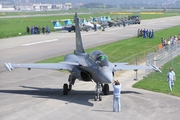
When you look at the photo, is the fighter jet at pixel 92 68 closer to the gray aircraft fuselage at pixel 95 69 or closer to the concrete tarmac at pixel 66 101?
the gray aircraft fuselage at pixel 95 69

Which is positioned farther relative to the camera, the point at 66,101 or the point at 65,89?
the point at 65,89

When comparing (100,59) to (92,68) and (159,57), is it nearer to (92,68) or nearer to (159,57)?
(92,68)

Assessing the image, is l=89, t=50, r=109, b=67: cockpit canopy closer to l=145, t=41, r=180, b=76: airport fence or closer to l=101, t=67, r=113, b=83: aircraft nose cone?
l=101, t=67, r=113, b=83: aircraft nose cone

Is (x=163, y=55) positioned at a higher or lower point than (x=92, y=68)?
lower

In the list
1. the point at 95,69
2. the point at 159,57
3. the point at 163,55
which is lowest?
the point at 163,55

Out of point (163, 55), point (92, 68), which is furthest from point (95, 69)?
point (163, 55)

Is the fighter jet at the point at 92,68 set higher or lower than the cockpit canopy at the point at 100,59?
lower

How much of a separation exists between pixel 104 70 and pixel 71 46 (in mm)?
35176

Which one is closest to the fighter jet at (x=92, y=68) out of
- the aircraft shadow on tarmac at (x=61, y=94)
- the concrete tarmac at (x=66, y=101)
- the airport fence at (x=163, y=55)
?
the aircraft shadow on tarmac at (x=61, y=94)

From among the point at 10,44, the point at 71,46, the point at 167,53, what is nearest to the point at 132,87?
the point at 167,53

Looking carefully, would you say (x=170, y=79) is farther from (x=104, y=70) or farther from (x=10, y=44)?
(x=10, y=44)

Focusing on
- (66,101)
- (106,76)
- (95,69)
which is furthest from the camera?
(66,101)

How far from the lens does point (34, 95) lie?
25156 mm

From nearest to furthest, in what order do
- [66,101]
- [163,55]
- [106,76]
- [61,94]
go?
[106,76], [66,101], [61,94], [163,55]
